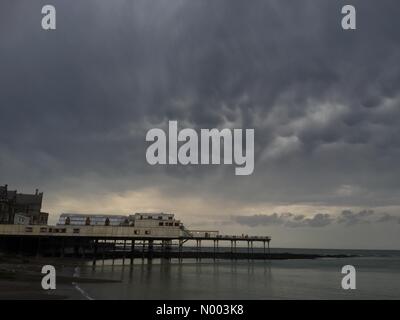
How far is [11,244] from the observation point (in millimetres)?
84500

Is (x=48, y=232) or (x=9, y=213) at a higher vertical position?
(x=9, y=213)

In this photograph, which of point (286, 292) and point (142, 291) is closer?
point (142, 291)

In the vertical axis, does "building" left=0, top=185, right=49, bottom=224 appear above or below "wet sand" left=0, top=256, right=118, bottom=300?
above

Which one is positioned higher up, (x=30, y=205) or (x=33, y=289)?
(x=30, y=205)

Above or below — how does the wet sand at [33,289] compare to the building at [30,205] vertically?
below

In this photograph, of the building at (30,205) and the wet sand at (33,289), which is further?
the building at (30,205)

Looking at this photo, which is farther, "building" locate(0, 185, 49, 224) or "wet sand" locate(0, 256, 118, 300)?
"building" locate(0, 185, 49, 224)

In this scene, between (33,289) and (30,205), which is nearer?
(33,289)
